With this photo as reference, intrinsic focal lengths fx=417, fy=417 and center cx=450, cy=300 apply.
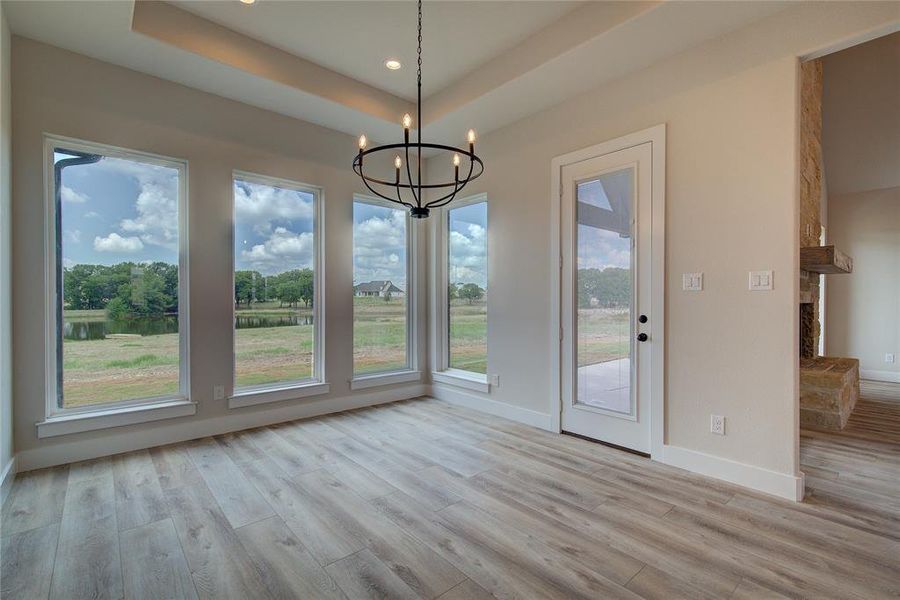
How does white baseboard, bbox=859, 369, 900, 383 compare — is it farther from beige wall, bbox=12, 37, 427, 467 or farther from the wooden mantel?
beige wall, bbox=12, 37, 427, 467

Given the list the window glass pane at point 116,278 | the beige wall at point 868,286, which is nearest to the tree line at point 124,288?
the window glass pane at point 116,278

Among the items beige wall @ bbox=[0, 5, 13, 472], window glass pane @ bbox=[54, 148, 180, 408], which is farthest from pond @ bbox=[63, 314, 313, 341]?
beige wall @ bbox=[0, 5, 13, 472]

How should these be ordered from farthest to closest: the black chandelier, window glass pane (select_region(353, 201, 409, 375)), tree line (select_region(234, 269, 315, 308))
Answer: window glass pane (select_region(353, 201, 409, 375)), tree line (select_region(234, 269, 315, 308)), the black chandelier

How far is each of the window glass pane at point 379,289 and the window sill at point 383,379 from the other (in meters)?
0.10

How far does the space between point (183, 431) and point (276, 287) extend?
1.47 m

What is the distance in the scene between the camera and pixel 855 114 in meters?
5.50

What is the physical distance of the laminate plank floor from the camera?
176cm

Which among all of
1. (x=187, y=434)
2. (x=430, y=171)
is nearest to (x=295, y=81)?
(x=430, y=171)

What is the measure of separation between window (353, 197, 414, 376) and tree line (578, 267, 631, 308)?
2242mm

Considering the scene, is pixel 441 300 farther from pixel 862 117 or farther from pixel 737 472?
pixel 862 117

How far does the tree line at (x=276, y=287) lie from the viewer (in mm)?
3904

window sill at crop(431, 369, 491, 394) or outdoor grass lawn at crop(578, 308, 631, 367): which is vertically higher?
outdoor grass lawn at crop(578, 308, 631, 367)

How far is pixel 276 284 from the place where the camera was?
4.12 meters


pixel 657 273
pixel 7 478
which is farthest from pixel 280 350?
pixel 657 273
